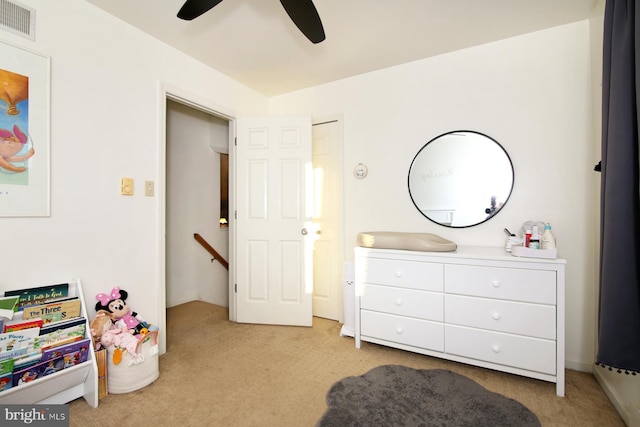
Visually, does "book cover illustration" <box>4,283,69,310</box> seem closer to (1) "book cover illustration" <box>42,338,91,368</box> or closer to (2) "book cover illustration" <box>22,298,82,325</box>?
(2) "book cover illustration" <box>22,298,82,325</box>

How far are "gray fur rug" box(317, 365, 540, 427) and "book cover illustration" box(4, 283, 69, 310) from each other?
5.59 ft

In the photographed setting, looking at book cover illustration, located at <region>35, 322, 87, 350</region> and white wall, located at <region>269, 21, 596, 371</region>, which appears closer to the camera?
book cover illustration, located at <region>35, 322, 87, 350</region>

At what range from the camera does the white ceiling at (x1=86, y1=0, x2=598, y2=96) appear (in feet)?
6.26

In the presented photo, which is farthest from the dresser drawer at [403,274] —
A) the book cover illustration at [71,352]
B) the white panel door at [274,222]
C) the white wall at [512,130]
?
the book cover illustration at [71,352]

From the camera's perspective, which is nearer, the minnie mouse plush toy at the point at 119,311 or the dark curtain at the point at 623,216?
the dark curtain at the point at 623,216

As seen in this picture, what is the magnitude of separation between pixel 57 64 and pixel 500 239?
3299 millimetres

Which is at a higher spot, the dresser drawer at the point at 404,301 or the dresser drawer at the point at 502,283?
the dresser drawer at the point at 502,283

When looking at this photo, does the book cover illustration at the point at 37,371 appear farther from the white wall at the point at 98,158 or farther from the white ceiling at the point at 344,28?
the white ceiling at the point at 344,28

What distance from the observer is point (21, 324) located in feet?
4.85

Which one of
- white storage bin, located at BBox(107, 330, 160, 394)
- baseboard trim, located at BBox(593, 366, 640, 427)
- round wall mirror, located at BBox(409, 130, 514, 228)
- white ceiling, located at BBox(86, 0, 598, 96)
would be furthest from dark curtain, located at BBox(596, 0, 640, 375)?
white storage bin, located at BBox(107, 330, 160, 394)

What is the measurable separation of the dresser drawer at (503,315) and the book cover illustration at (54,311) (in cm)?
241

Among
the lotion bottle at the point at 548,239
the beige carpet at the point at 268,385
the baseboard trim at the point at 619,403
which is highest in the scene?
the lotion bottle at the point at 548,239

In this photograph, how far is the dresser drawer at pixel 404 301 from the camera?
6.84ft

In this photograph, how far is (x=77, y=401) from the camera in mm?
1701
